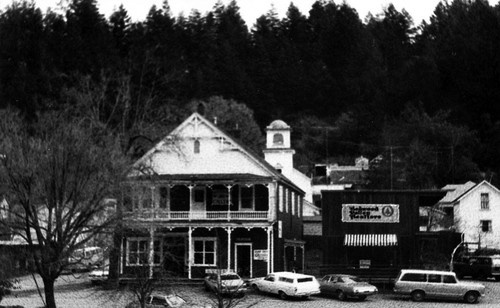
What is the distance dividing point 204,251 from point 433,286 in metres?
15.4

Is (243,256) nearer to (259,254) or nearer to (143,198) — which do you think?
(259,254)

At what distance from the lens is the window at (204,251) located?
55031 millimetres

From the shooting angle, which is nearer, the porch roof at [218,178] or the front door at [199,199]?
the porch roof at [218,178]

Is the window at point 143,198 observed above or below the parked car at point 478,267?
above

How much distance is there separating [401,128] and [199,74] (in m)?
40.7

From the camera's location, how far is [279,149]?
Answer: 280ft

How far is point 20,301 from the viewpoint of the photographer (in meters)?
44.1

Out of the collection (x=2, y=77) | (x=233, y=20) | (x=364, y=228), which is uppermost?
(x=233, y=20)

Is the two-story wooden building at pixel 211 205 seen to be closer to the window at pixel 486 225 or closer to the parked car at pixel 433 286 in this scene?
the parked car at pixel 433 286

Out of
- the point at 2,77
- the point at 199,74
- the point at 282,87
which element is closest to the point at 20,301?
the point at 2,77

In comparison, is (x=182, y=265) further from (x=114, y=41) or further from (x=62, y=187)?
(x=114, y=41)

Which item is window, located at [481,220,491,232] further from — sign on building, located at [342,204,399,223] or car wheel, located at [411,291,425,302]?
car wheel, located at [411,291,425,302]

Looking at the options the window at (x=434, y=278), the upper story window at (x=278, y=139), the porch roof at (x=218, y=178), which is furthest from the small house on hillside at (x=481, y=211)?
the window at (x=434, y=278)

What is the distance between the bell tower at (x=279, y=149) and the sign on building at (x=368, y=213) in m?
32.1
